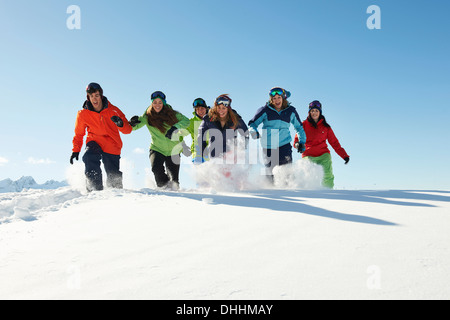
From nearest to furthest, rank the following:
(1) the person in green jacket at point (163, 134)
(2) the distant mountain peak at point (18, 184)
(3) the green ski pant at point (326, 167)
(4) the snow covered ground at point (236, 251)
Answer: (4) the snow covered ground at point (236, 251), (1) the person in green jacket at point (163, 134), (3) the green ski pant at point (326, 167), (2) the distant mountain peak at point (18, 184)

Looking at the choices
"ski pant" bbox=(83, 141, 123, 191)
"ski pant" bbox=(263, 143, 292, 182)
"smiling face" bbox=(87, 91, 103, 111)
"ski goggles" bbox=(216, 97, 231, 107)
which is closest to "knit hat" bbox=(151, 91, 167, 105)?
"smiling face" bbox=(87, 91, 103, 111)

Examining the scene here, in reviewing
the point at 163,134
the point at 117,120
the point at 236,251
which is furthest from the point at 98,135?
the point at 236,251

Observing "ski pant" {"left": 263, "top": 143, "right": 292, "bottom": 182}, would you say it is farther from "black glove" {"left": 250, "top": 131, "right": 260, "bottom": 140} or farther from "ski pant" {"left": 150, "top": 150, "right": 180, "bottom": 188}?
"ski pant" {"left": 150, "top": 150, "right": 180, "bottom": 188}

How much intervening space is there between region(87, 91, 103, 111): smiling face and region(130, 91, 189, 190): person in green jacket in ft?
2.23

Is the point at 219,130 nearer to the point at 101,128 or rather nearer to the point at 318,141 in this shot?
the point at 101,128

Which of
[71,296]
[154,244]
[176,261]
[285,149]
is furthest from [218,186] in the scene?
[71,296]

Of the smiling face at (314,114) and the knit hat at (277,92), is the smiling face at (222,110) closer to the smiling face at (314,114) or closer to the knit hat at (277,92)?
the knit hat at (277,92)

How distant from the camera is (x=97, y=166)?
6121 mm

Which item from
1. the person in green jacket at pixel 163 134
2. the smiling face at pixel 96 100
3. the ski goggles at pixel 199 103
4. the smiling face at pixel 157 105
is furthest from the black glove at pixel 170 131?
the smiling face at pixel 96 100

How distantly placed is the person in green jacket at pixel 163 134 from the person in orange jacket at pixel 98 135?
1.37 feet

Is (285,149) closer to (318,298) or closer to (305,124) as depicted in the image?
(305,124)

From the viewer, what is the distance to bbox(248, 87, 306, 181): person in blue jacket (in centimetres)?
662

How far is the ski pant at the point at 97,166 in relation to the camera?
6051mm
